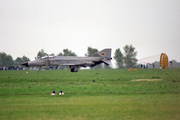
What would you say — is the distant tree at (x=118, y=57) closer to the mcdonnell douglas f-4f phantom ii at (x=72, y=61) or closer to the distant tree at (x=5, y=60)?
the distant tree at (x=5, y=60)

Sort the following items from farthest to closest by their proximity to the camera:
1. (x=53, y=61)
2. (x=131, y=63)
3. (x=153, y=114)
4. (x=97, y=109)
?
1. (x=131, y=63)
2. (x=53, y=61)
3. (x=97, y=109)
4. (x=153, y=114)

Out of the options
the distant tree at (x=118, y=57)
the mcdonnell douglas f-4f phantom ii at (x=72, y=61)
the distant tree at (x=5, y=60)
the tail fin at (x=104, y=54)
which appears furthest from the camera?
the distant tree at (x=5, y=60)

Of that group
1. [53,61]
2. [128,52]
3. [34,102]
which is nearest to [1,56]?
[128,52]

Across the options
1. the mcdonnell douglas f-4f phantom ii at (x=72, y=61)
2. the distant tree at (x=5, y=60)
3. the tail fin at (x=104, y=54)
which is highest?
the distant tree at (x=5, y=60)

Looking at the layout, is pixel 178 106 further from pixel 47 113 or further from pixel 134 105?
pixel 47 113

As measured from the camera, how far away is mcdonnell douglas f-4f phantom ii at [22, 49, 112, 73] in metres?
49.1

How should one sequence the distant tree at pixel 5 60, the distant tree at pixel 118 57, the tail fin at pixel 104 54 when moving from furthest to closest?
the distant tree at pixel 5 60 → the distant tree at pixel 118 57 → the tail fin at pixel 104 54

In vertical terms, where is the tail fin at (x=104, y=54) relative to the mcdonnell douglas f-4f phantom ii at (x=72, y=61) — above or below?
above

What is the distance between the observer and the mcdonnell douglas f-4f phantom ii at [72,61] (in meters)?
49.1

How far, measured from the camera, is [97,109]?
1093 centimetres

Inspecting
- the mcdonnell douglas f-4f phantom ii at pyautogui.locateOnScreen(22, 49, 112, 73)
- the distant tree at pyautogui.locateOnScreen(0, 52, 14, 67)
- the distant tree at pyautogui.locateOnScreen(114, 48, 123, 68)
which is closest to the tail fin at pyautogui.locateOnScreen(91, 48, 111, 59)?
the mcdonnell douglas f-4f phantom ii at pyautogui.locateOnScreen(22, 49, 112, 73)

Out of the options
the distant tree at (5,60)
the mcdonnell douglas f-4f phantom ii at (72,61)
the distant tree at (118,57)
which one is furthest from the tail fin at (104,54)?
the distant tree at (5,60)

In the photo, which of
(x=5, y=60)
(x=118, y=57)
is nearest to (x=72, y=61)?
(x=118, y=57)

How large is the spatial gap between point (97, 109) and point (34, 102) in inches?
132
